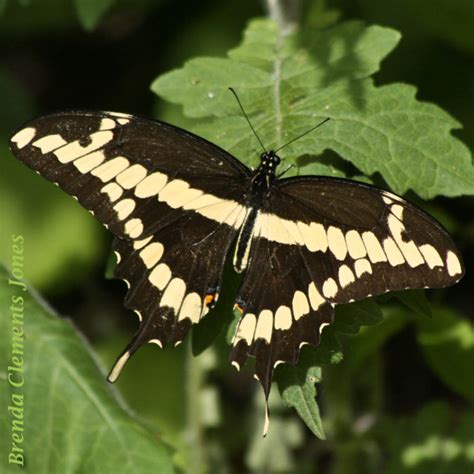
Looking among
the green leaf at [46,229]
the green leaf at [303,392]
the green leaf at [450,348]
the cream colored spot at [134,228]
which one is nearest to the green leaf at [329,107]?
the cream colored spot at [134,228]

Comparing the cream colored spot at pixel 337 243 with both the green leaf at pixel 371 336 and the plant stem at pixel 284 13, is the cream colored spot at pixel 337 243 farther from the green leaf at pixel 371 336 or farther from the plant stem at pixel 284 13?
the plant stem at pixel 284 13

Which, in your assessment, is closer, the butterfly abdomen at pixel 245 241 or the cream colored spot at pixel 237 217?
the butterfly abdomen at pixel 245 241

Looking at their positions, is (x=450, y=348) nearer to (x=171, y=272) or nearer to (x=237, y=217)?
(x=237, y=217)

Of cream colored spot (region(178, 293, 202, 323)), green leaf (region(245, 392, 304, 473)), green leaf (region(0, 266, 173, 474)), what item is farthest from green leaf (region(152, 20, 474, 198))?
green leaf (region(245, 392, 304, 473))

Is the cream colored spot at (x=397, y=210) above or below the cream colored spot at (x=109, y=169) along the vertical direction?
below

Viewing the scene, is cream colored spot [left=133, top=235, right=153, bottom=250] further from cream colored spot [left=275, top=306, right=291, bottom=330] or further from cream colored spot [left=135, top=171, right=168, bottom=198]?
cream colored spot [left=275, top=306, right=291, bottom=330]

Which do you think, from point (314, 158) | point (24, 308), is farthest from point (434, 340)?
point (24, 308)

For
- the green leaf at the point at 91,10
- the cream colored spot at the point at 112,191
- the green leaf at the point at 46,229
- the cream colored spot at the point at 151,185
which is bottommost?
the cream colored spot at the point at 112,191

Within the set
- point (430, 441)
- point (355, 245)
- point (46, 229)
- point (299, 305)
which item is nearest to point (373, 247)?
point (355, 245)
